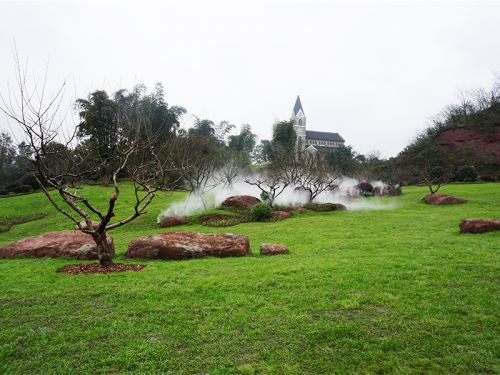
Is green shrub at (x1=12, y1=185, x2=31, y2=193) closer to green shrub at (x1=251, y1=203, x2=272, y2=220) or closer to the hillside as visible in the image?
green shrub at (x1=251, y1=203, x2=272, y2=220)

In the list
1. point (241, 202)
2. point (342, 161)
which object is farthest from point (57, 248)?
point (342, 161)

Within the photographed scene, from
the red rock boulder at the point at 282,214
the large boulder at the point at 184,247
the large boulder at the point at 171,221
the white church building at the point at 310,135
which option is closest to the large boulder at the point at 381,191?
the red rock boulder at the point at 282,214

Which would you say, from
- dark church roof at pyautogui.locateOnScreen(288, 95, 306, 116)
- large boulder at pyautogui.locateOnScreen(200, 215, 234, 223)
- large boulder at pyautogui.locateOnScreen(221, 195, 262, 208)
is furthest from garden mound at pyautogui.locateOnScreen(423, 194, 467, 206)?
dark church roof at pyautogui.locateOnScreen(288, 95, 306, 116)

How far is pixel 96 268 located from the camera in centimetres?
700

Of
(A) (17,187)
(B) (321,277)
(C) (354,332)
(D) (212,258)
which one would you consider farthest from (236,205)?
(A) (17,187)

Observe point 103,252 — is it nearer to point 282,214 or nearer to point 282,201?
point 282,214

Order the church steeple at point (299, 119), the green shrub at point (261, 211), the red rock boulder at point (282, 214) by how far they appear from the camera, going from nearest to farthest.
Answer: the green shrub at point (261, 211)
the red rock boulder at point (282, 214)
the church steeple at point (299, 119)

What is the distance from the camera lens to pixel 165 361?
10.8 feet

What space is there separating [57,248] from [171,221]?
9908 millimetres

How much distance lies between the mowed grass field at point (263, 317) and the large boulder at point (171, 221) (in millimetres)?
10878

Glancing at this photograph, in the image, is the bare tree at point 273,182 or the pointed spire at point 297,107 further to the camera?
the pointed spire at point 297,107

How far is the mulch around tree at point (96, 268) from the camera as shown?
6.74 metres

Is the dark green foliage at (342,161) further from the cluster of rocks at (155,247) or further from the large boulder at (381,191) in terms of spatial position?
the cluster of rocks at (155,247)

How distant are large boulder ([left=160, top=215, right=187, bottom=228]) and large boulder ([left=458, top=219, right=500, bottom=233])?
1672 centimetres
